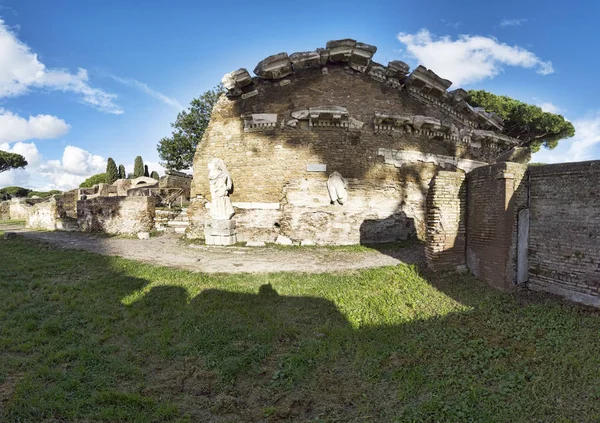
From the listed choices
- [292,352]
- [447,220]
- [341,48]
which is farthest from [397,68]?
[292,352]

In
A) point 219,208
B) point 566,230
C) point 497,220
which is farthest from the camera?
point 219,208

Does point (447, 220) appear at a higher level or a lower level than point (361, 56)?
lower

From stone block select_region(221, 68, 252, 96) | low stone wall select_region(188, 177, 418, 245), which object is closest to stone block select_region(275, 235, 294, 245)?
low stone wall select_region(188, 177, 418, 245)

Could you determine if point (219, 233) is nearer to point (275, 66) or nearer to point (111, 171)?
Answer: point (275, 66)

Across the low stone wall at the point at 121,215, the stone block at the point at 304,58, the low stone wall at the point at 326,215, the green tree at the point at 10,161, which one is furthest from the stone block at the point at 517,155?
the green tree at the point at 10,161

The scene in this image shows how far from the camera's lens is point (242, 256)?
29.2 ft

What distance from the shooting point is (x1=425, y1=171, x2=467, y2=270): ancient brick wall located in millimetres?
6867

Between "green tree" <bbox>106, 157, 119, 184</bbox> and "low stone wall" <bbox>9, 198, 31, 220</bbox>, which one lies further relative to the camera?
"green tree" <bbox>106, 157, 119, 184</bbox>

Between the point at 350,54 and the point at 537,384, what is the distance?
408 inches

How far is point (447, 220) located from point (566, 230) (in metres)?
2.01

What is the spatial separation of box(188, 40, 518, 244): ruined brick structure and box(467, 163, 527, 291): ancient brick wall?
4467mm

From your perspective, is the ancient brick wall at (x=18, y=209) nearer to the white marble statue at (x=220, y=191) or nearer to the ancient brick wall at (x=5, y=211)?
the ancient brick wall at (x=5, y=211)

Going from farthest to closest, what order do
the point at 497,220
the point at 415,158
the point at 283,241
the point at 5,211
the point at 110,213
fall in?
the point at 5,211, the point at 110,213, the point at 415,158, the point at 283,241, the point at 497,220

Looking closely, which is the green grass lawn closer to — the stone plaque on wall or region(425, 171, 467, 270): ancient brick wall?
region(425, 171, 467, 270): ancient brick wall
